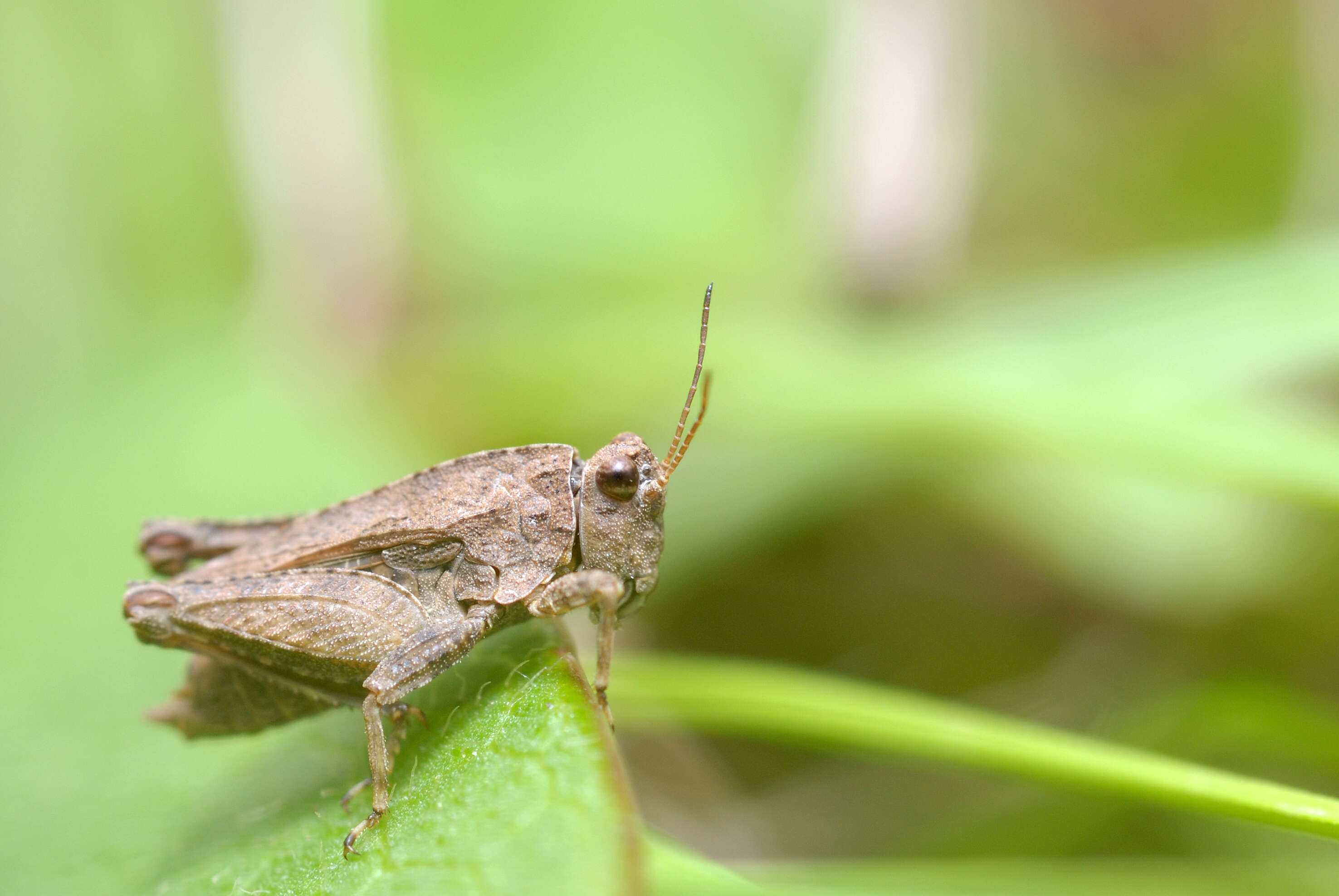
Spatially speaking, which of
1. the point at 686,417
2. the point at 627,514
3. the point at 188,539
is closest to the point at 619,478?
the point at 627,514

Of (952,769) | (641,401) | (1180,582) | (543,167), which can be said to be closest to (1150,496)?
(1180,582)

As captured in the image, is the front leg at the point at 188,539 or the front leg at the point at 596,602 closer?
the front leg at the point at 596,602

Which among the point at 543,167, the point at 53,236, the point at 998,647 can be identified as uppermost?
the point at 543,167

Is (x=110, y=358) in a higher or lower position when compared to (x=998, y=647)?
higher

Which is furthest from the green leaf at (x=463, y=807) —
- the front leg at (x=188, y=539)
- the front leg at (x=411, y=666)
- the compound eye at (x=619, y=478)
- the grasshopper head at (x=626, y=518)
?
the front leg at (x=188, y=539)

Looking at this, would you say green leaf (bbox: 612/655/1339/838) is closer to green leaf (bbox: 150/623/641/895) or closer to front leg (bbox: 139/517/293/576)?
green leaf (bbox: 150/623/641/895)

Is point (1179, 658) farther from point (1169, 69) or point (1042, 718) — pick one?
point (1169, 69)

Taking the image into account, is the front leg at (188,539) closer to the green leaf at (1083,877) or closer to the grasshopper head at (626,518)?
the grasshopper head at (626,518)

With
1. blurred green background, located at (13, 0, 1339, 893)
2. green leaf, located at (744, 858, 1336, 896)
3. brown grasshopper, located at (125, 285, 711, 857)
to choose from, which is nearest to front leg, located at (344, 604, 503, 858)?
brown grasshopper, located at (125, 285, 711, 857)

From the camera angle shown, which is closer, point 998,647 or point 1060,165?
point 998,647
